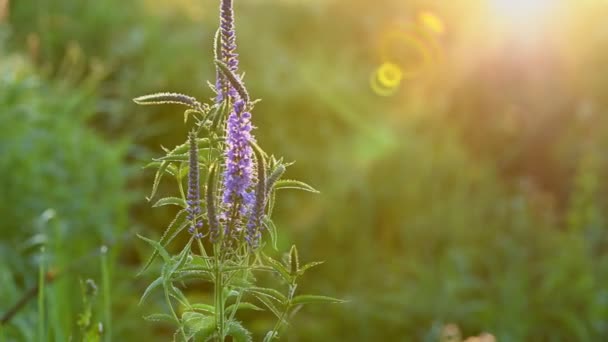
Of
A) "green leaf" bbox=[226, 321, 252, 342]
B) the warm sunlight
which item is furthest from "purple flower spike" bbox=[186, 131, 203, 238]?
the warm sunlight

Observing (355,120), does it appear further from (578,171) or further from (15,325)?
(15,325)

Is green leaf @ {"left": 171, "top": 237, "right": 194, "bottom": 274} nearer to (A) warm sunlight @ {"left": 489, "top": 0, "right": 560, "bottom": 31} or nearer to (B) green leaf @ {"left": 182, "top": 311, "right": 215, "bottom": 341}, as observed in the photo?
(B) green leaf @ {"left": 182, "top": 311, "right": 215, "bottom": 341}

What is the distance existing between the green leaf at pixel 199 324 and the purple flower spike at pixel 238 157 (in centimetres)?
25

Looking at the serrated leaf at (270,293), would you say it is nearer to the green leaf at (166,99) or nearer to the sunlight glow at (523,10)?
the green leaf at (166,99)

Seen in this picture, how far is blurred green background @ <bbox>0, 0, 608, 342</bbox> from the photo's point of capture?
186 inches

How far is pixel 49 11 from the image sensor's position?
755 centimetres

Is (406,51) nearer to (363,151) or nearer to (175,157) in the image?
(363,151)

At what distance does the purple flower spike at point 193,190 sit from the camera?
54.0 inches

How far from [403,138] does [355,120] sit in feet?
1.49

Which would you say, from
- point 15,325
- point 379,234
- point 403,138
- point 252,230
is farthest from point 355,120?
point 252,230

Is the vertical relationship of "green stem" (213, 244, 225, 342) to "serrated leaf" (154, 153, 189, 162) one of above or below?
below

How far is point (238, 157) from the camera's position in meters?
1.44

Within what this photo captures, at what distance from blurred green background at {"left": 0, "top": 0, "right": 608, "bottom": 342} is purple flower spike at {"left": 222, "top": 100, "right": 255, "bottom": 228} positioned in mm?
1852

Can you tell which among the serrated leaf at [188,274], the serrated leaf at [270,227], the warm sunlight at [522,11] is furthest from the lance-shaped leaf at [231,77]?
the warm sunlight at [522,11]
